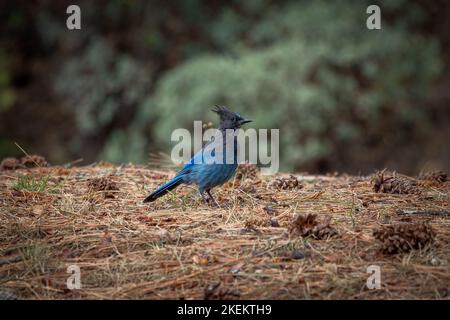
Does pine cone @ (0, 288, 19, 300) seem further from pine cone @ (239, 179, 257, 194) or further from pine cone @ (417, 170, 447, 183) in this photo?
pine cone @ (417, 170, 447, 183)

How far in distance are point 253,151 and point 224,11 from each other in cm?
285

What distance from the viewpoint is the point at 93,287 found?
3.08m

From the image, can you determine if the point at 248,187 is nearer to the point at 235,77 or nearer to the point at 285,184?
the point at 285,184

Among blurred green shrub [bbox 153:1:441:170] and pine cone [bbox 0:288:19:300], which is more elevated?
blurred green shrub [bbox 153:1:441:170]

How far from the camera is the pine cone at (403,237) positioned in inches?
127

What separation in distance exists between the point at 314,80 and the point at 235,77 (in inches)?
40.6

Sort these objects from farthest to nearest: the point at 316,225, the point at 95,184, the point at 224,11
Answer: the point at 224,11 < the point at 95,184 < the point at 316,225

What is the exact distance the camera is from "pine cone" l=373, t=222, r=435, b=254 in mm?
3227

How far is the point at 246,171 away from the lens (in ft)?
17.0

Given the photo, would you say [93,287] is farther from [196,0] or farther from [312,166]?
[196,0]

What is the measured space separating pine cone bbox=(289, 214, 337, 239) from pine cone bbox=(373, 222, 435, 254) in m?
0.27

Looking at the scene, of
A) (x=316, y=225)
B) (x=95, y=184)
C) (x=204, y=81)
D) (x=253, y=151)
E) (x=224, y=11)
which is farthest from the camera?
(x=224, y=11)

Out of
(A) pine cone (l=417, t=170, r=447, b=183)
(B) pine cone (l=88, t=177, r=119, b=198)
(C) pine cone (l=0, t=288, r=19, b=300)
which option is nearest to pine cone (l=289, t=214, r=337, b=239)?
(C) pine cone (l=0, t=288, r=19, b=300)

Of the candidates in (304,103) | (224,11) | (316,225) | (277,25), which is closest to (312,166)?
(304,103)
